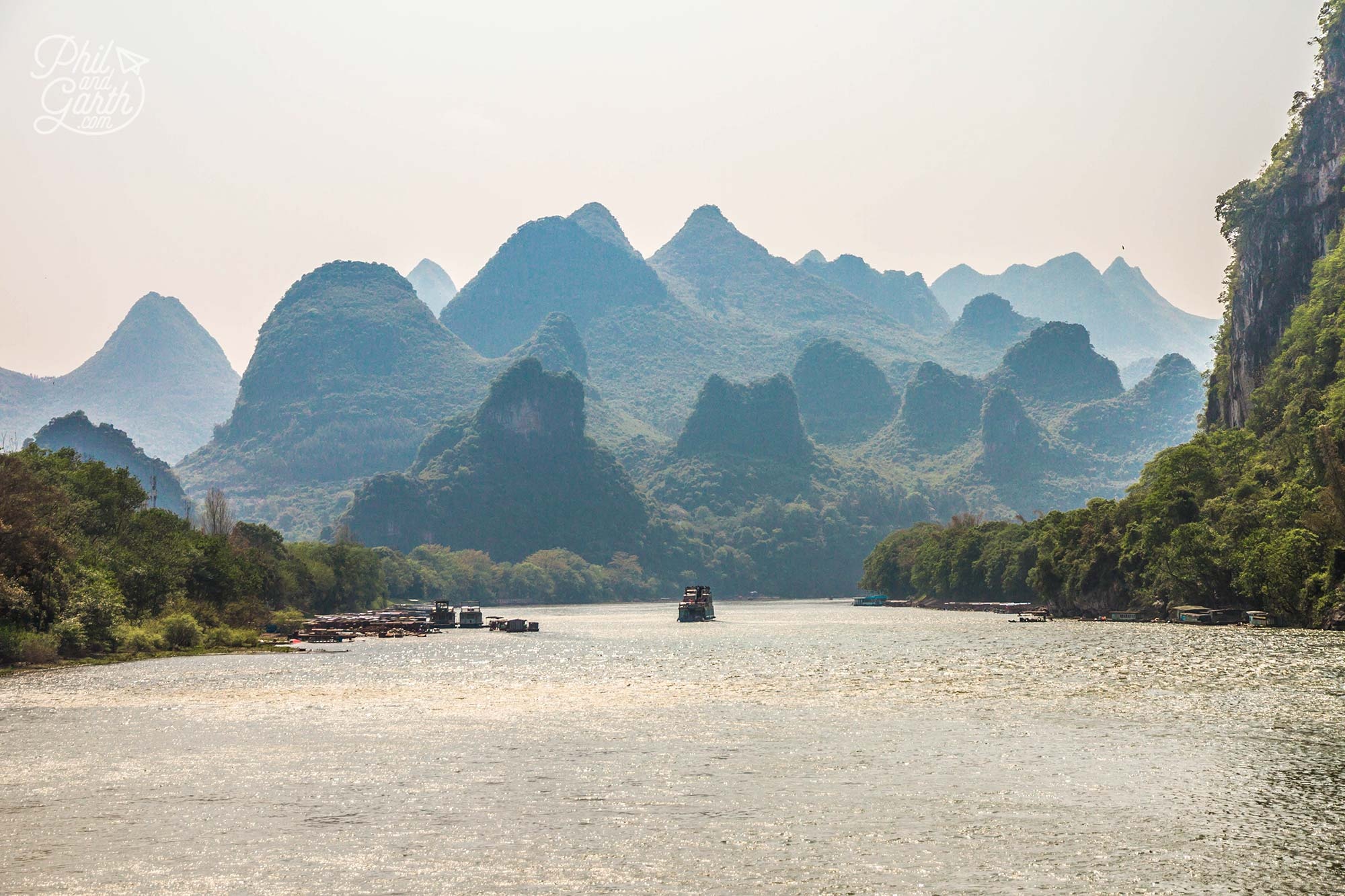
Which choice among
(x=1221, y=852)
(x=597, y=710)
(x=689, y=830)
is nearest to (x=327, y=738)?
(x=597, y=710)

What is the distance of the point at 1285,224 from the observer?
152 meters

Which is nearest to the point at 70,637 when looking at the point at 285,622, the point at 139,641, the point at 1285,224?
the point at 139,641

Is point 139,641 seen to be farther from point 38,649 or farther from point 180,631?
point 38,649

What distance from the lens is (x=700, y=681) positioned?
75.6 metres

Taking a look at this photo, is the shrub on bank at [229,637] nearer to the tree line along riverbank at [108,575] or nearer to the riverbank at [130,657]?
the tree line along riverbank at [108,575]

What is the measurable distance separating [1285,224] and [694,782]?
468 ft

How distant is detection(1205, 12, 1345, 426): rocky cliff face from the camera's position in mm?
147250

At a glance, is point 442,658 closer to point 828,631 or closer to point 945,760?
point 828,631

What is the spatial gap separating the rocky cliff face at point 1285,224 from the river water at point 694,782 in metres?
86.1

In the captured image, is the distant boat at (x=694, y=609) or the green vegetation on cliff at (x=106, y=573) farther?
the distant boat at (x=694, y=609)

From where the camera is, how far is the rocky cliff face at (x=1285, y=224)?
14725 cm

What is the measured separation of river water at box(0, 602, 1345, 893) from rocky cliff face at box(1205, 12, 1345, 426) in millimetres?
86066

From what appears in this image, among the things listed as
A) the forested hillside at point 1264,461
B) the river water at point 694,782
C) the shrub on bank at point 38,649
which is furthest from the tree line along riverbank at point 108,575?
the forested hillside at point 1264,461

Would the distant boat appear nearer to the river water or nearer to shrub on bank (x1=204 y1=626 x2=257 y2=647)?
shrub on bank (x1=204 y1=626 x2=257 y2=647)
